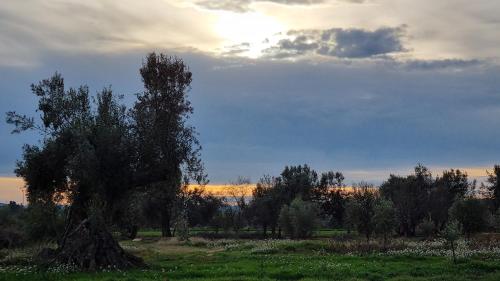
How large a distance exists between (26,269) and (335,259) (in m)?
19.4

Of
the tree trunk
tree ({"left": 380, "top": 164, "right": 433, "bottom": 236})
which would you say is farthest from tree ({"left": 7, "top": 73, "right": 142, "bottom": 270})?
tree ({"left": 380, "top": 164, "right": 433, "bottom": 236})

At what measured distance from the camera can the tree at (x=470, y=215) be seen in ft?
201

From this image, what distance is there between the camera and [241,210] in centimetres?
13175

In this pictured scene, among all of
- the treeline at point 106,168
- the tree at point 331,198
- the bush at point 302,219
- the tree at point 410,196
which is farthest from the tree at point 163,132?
the tree at point 331,198

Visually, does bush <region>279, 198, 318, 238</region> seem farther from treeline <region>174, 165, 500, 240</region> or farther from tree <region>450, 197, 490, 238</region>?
tree <region>450, 197, 490, 238</region>

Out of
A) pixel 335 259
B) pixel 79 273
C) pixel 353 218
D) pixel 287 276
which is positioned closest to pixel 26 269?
pixel 79 273

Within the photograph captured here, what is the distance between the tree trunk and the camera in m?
31.2

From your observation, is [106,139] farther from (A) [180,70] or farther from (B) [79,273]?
(A) [180,70]

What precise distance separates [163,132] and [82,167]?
1255 cm

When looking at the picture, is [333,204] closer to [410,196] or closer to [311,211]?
[410,196]

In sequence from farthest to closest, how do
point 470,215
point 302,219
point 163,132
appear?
point 302,219, point 470,215, point 163,132

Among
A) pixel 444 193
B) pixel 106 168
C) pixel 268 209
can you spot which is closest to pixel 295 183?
pixel 268 209

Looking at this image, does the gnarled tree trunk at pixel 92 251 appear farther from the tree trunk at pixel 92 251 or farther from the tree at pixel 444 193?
the tree at pixel 444 193

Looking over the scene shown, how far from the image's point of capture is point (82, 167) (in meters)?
34.3
